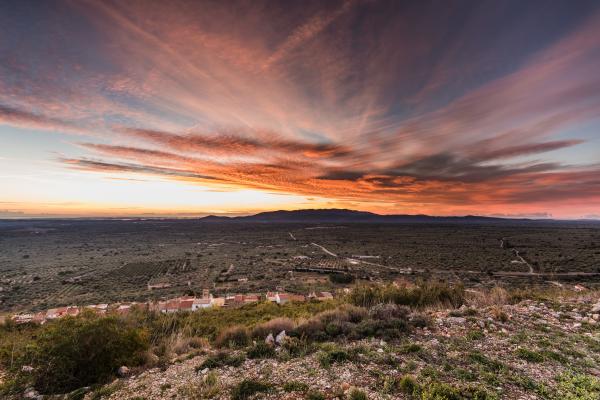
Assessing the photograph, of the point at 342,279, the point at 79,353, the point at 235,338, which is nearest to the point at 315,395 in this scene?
the point at 235,338

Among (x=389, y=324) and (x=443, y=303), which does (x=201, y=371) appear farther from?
(x=443, y=303)

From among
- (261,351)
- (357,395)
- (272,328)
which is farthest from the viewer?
(272,328)

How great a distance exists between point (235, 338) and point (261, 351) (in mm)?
1685

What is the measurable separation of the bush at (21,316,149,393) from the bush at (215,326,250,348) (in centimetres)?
229

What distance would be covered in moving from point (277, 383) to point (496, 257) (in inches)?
2349

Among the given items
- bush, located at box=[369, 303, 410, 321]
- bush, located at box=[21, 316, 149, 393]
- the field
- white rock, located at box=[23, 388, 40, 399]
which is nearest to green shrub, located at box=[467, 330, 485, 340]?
bush, located at box=[369, 303, 410, 321]

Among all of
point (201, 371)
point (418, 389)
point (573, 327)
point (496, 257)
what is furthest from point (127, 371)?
point (496, 257)

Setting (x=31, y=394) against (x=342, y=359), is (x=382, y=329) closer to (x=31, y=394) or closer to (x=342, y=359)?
(x=342, y=359)

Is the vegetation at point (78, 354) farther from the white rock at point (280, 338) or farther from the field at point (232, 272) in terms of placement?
the field at point (232, 272)

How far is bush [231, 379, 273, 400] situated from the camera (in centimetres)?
540

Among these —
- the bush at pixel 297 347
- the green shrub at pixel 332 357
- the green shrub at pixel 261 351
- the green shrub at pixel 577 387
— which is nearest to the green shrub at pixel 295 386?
the green shrub at pixel 332 357

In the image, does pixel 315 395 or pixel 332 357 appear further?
pixel 332 357

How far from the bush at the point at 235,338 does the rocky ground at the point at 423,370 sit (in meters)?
0.59

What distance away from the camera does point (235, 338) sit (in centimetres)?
877
